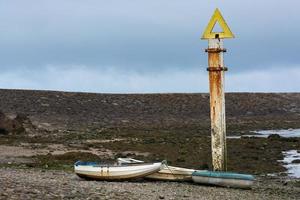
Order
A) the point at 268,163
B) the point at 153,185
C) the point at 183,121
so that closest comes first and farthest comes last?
the point at 153,185 → the point at 268,163 → the point at 183,121

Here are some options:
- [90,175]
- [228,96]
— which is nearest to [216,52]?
[90,175]

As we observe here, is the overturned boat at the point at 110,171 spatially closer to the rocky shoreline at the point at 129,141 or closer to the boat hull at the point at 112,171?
the boat hull at the point at 112,171

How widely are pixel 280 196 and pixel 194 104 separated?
66336 millimetres

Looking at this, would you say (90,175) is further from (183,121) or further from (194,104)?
(194,104)

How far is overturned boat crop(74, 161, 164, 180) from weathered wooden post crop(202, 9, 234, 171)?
4.15 metres

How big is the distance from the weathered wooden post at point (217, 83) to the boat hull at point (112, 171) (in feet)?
13.7

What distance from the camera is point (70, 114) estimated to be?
240 feet

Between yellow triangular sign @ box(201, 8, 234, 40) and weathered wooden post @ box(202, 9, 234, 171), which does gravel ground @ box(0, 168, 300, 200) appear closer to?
weathered wooden post @ box(202, 9, 234, 171)

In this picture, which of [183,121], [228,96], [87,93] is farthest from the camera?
[228,96]

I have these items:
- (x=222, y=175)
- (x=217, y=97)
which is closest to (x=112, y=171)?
(x=222, y=175)

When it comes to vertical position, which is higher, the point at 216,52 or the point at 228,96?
the point at 228,96

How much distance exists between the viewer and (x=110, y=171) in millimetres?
22344

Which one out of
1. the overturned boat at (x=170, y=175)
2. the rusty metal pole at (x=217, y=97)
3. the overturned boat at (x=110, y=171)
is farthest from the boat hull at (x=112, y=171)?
the rusty metal pole at (x=217, y=97)

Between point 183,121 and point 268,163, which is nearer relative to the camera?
point 268,163
